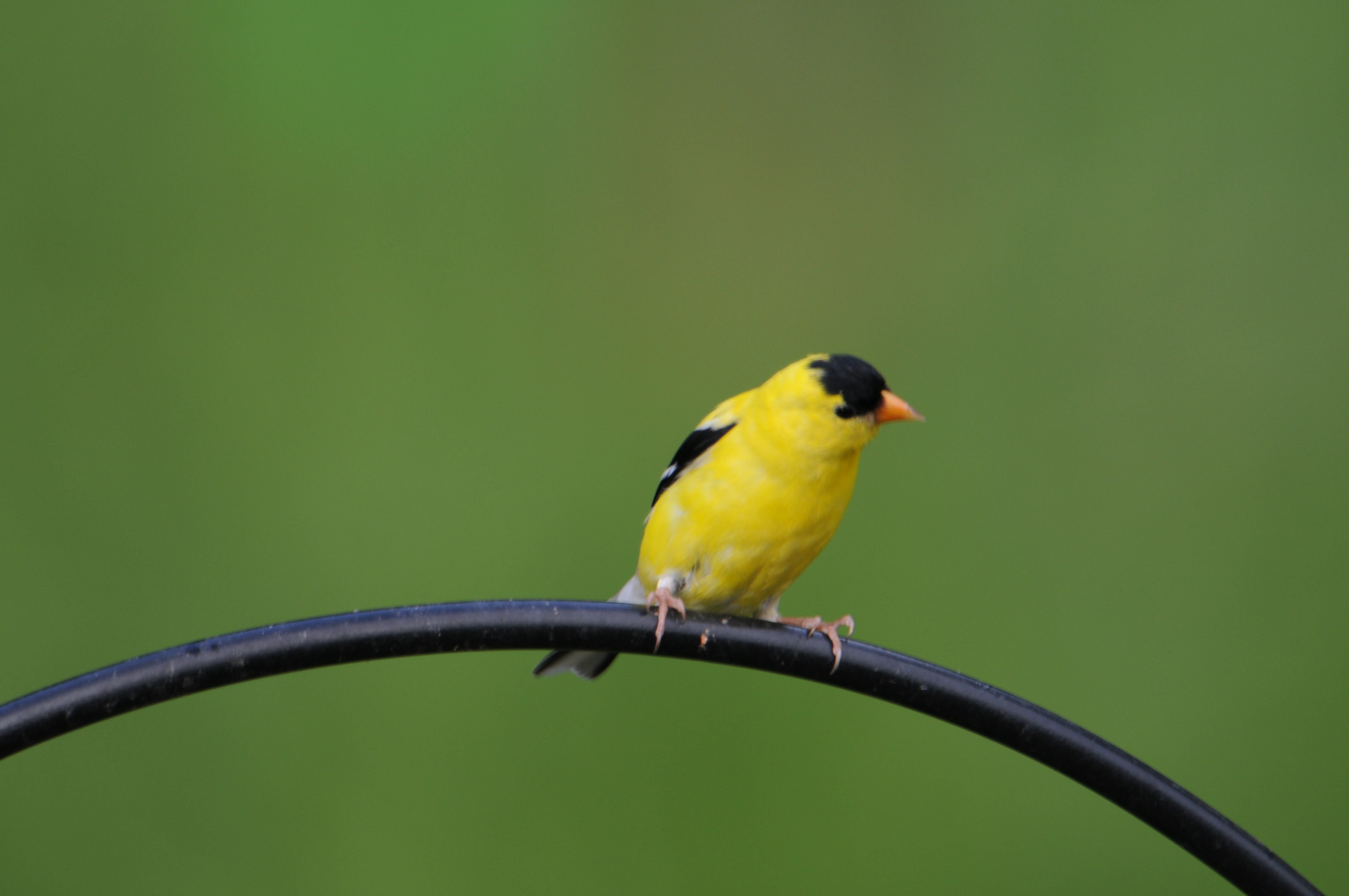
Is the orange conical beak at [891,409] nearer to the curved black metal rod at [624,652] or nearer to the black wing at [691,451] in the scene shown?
the black wing at [691,451]

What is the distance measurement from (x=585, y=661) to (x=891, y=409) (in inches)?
21.2

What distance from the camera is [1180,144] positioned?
247 centimetres

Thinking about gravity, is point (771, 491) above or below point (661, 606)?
above

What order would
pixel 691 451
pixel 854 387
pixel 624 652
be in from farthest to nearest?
pixel 691 451
pixel 854 387
pixel 624 652

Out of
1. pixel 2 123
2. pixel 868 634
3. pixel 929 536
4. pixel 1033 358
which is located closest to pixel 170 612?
pixel 2 123

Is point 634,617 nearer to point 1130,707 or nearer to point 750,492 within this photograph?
point 750,492

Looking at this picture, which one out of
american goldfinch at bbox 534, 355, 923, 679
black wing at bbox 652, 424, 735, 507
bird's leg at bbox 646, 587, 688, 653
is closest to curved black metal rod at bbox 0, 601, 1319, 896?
bird's leg at bbox 646, 587, 688, 653

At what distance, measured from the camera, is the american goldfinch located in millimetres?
1250

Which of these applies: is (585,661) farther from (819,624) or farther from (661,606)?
(661,606)

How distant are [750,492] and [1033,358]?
1501mm

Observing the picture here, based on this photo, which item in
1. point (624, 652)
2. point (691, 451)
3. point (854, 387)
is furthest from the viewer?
point (691, 451)

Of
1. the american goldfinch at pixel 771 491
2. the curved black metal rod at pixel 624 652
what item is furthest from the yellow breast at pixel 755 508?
the curved black metal rod at pixel 624 652

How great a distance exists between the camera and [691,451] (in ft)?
4.68

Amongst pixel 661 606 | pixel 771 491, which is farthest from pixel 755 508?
pixel 661 606
